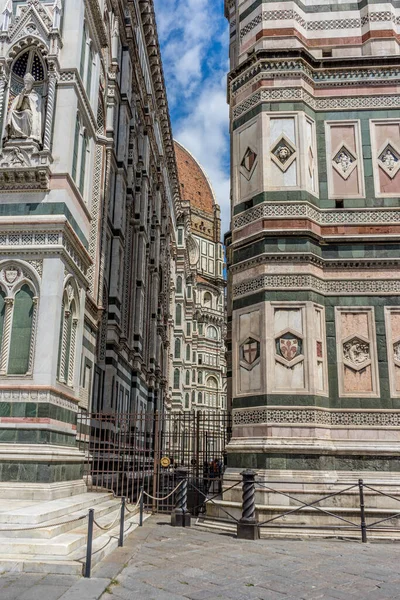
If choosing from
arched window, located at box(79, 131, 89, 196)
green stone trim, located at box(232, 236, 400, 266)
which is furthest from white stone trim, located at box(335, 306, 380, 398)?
arched window, located at box(79, 131, 89, 196)

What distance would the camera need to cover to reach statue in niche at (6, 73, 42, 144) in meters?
13.0

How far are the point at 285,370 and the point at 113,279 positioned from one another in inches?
488

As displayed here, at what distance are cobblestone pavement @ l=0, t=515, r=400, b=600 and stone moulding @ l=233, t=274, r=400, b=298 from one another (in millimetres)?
5123

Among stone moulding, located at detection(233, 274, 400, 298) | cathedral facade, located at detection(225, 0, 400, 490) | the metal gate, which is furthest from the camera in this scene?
the metal gate

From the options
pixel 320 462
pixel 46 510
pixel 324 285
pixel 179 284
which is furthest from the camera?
pixel 179 284

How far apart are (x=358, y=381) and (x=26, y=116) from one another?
932 cm

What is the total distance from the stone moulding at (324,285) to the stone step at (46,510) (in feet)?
18.3

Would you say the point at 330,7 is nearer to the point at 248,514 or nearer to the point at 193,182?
the point at 248,514

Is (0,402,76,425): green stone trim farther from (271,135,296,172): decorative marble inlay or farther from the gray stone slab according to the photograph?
(271,135,296,172): decorative marble inlay

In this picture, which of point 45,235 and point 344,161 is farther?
point 344,161

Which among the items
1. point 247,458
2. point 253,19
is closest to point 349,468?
point 247,458

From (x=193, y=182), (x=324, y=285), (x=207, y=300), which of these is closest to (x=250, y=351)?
(x=324, y=285)

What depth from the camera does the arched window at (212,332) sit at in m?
79.3

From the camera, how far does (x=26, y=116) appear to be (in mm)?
13094
